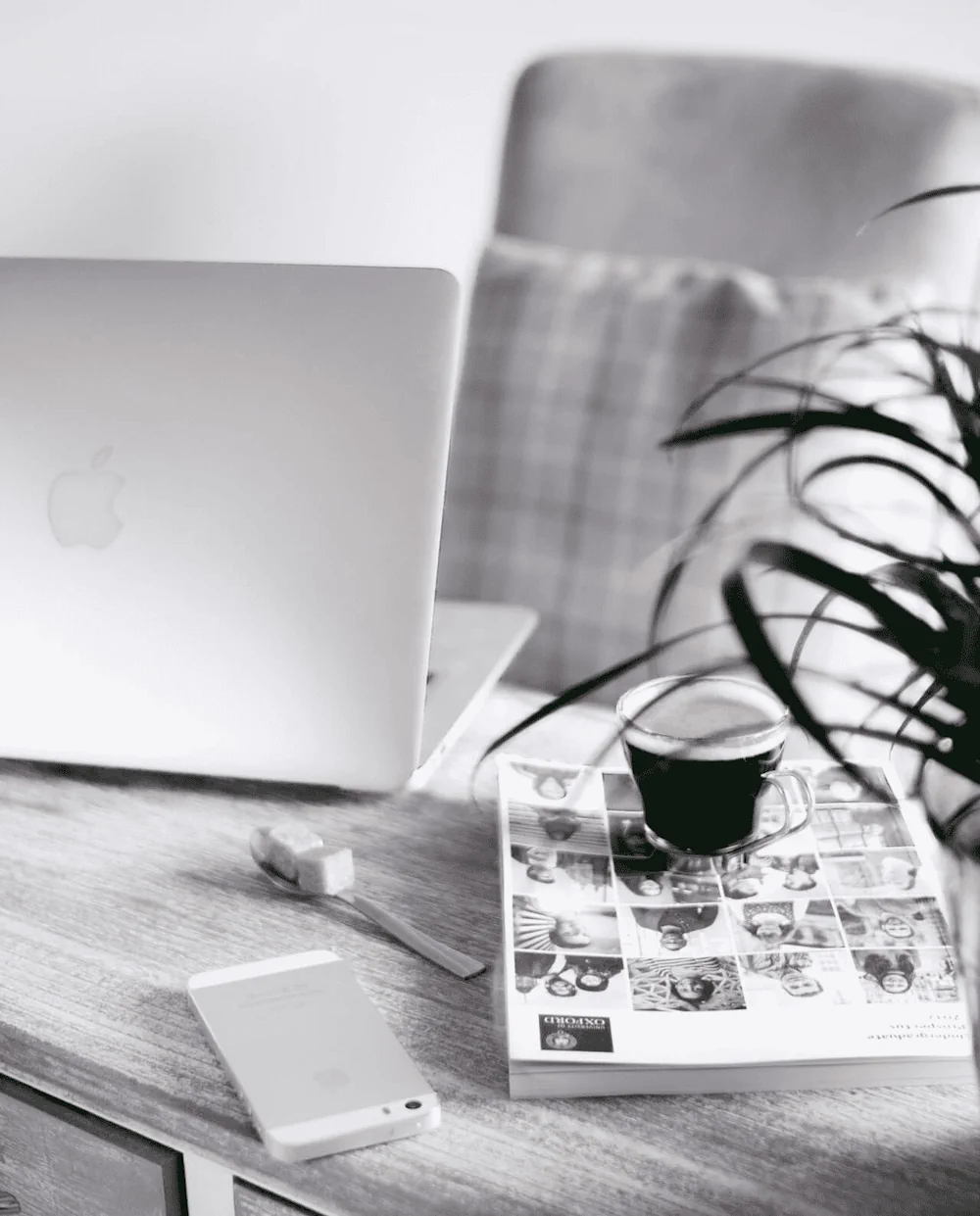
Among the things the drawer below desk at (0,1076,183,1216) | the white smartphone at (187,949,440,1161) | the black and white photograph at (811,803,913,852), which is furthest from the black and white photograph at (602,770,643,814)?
the drawer below desk at (0,1076,183,1216)

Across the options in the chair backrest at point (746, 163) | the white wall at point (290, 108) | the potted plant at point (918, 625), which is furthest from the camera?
the white wall at point (290, 108)

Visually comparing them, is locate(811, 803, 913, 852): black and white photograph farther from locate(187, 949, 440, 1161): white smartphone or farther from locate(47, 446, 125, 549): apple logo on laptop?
locate(47, 446, 125, 549): apple logo on laptop

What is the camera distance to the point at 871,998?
25.2 inches

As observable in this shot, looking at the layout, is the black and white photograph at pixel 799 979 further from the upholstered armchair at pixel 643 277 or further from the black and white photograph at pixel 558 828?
the upholstered armchair at pixel 643 277

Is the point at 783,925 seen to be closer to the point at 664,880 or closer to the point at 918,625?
the point at 664,880

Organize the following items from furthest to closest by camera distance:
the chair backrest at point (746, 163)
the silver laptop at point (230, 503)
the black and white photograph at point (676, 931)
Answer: the chair backrest at point (746, 163)
the silver laptop at point (230, 503)
the black and white photograph at point (676, 931)

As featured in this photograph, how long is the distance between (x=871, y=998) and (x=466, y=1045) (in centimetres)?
21

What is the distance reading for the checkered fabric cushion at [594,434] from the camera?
142cm

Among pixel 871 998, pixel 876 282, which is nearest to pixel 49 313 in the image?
pixel 871 998

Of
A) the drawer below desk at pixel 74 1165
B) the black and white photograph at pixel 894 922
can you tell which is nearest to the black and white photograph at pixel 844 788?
the black and white photograph at pixel 894 922

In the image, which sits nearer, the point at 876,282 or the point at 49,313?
the point at 49,313

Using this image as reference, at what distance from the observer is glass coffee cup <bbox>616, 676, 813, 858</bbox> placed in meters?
0.73

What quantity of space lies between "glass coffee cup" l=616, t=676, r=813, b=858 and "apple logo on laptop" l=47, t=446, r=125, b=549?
0.35 m

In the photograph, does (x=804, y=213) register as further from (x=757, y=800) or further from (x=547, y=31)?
(x=757, y=800)
